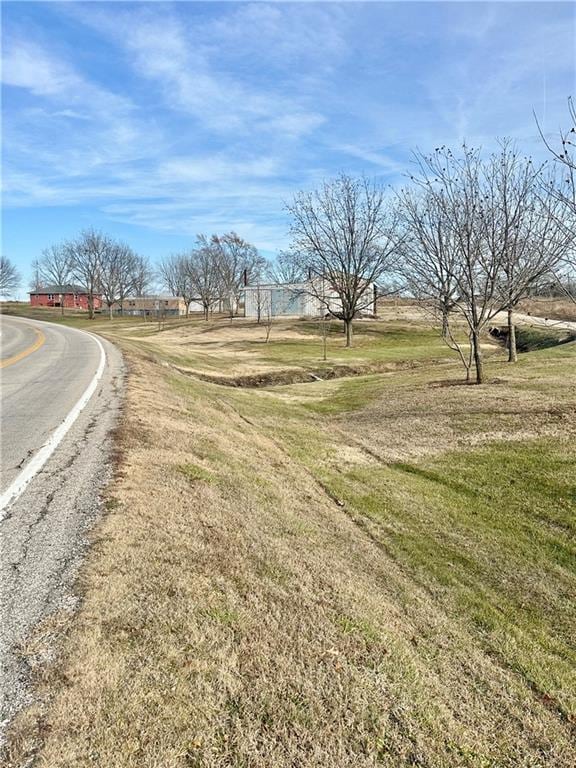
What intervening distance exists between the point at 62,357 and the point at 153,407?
1003cm

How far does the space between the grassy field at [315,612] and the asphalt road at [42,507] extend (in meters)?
0.13

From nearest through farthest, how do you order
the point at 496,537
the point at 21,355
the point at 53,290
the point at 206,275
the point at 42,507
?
the point at 42,507 → the point at 496,537 → the point at 21,355 → the point at 206,275 → the point at 53,290

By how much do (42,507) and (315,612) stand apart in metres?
2.70

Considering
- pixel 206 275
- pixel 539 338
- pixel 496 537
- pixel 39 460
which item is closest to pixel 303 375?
pixel 496 537

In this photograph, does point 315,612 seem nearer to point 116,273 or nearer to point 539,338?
point 539,338

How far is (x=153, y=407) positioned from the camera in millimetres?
9398

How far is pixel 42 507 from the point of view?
4.54 m

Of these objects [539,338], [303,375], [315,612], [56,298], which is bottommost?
[303,375]

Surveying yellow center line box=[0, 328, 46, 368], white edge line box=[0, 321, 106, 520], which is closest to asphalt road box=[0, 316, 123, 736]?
white edge line box=[0, 321, 106, 520]

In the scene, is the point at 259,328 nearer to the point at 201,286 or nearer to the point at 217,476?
the point at 201,286

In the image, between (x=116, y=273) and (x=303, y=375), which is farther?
(x=116, y=273)

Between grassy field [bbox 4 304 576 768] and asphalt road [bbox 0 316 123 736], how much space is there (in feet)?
0.43

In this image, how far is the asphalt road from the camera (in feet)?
9.20

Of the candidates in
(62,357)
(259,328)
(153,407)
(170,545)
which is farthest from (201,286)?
(170,545)
